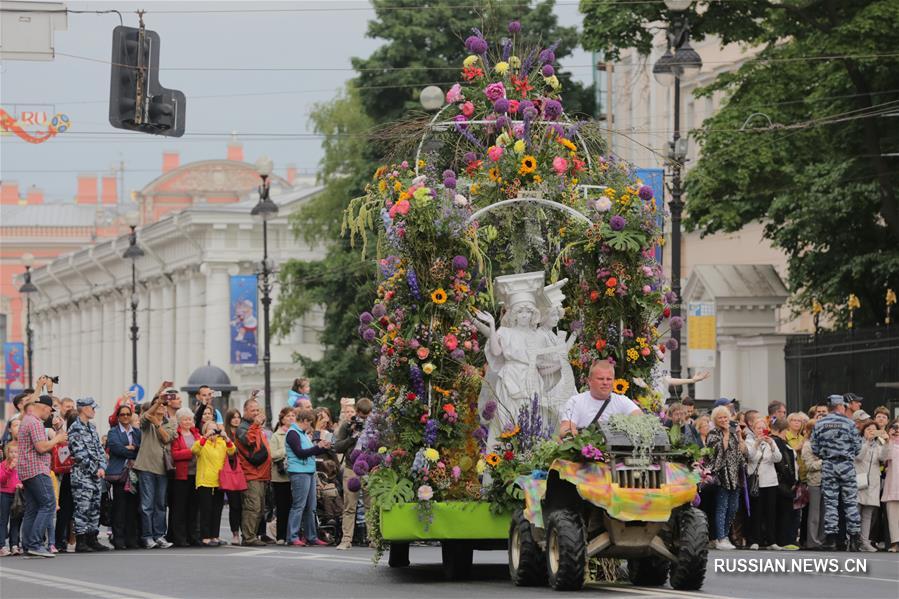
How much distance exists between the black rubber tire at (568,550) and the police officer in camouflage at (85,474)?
354 inches

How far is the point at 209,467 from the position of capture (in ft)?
84.4

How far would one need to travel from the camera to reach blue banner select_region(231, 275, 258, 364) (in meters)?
60.0

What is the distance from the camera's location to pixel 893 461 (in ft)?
84.6

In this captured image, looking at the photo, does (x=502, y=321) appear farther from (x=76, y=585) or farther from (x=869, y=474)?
(x=869, y=474)

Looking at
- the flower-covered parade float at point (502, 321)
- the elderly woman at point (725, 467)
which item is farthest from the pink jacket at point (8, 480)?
the elderly woman at point (725, 467)

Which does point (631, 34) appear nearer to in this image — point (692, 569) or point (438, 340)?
point (438, 340)

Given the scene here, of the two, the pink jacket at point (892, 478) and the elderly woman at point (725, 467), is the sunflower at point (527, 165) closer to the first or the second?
the elderly woman at point (725, 467)

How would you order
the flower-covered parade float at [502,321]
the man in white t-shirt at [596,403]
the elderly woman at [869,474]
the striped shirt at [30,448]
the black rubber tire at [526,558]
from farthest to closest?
the elderly woman at [869,474] < the striped shirt at [30,448] < the flower-covered parade float at [502,321] < the black rubber tire at [526,558] < the man in white t-shirt at [596,403]

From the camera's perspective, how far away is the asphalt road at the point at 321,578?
1728 centimetres

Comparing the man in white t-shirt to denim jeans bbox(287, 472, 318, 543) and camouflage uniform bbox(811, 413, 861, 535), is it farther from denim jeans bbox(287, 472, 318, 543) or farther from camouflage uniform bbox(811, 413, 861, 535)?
denim jeans bbox(287, 472, 318, 543)

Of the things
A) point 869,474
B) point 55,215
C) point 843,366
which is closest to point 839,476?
point 869,474

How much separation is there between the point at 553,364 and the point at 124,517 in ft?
25.7

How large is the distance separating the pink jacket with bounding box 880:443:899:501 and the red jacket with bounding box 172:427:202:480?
8107 mm

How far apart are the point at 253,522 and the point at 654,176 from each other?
9702mm
